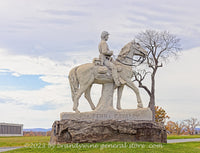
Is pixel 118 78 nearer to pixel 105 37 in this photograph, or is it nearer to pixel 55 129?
pixel 105 37

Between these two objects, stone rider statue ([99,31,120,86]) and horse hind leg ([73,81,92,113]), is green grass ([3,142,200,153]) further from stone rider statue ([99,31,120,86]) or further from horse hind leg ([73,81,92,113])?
stone rider statue ([99,31,120,86])

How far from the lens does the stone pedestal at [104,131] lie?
1098 cm

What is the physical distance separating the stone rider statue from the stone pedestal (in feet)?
5.78

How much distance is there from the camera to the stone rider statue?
11.8m

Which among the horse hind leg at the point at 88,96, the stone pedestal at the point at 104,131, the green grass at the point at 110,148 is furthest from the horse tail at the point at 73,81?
the green grass at the point at 110,148

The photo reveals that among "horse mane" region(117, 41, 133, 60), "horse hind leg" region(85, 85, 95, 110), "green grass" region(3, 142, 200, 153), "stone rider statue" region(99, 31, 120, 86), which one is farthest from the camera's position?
"horse mane" region(117, 41, 133, 60)

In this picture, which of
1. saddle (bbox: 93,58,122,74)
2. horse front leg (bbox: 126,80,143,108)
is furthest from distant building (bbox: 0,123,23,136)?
horse front leg (bbox: 126,80,143,108)

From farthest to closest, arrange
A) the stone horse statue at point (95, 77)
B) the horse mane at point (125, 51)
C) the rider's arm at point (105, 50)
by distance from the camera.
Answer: the horse mane at point (125, 51), the rider's arm at point (105, 50), the stone horse statue at point (95, 77)

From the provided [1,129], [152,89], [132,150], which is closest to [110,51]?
[132,150]

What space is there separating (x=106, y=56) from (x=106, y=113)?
2335 mm

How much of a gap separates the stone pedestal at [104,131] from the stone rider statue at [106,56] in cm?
176

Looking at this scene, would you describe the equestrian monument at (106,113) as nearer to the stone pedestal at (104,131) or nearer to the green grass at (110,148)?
the stone pedestal at (104,131)

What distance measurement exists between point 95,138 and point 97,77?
7.90ft

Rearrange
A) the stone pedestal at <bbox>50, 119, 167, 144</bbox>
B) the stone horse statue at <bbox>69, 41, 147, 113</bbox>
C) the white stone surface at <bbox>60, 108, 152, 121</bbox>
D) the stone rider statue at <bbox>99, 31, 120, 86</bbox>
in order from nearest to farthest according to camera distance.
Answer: the stone pedestal at <bbox>50, 119, 167, 144</bbox> → the white stone surface at <bbox>60, 108, 152, 121</bbox> → the stone horse statue at <bbox>69, 41, 147, 113</bbox> → the stone rider statue at <bbox>99, 31, 120, 86</bbox>
